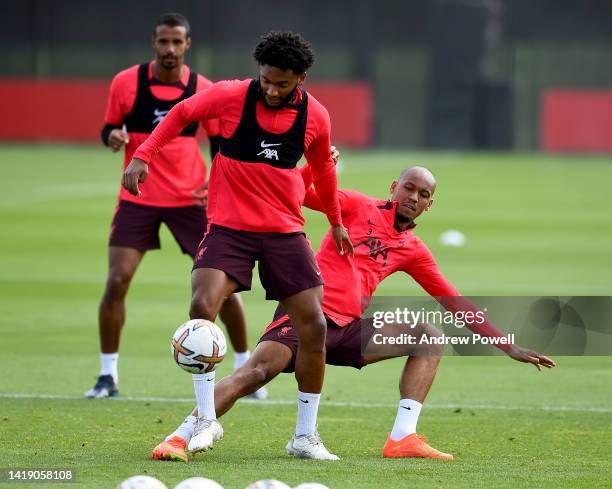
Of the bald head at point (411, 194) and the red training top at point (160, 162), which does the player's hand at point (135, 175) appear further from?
the red training top at point (160, 162)

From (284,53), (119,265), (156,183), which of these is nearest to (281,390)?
(119,265)

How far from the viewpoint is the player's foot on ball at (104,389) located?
9.40 meters

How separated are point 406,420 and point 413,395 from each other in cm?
19

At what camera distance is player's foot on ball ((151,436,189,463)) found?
6.95 meters

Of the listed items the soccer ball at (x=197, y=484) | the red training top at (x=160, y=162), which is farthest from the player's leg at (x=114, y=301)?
the soccer ball at (x=197, y=484)

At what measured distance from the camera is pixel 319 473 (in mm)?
6836

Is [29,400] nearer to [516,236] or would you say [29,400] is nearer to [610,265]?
[610,265]

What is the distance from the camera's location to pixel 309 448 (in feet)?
23.8

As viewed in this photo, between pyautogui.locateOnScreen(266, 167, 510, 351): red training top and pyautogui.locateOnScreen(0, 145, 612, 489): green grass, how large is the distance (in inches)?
33.4

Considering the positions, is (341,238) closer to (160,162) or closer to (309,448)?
(309,448)

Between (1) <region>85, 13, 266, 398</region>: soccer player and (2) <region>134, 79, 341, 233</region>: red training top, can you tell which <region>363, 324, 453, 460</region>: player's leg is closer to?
(2) <region>134, 79, 341, 233</region>: red training top

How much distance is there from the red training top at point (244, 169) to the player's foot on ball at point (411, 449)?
4.37 feet

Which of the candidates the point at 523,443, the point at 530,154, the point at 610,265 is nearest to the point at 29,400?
the point at 523,443

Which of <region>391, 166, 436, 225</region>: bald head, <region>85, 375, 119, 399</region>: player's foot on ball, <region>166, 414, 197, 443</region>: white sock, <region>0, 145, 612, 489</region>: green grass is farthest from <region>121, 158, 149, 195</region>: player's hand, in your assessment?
<region>85, 375, 119, 399</region>: player's foot on ball
